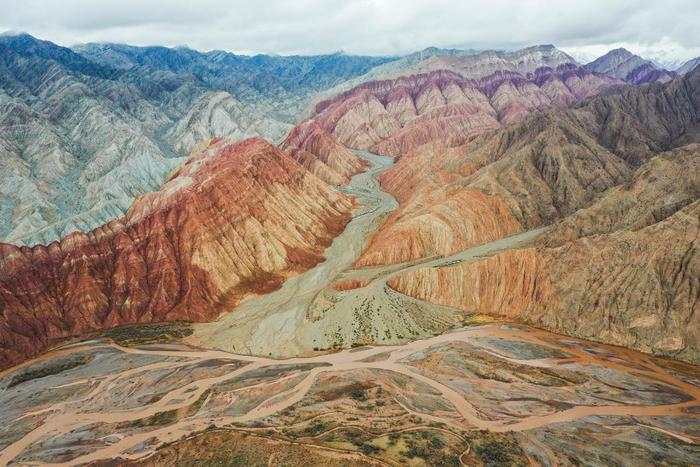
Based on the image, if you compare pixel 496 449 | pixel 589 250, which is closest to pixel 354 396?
pixel 496 449

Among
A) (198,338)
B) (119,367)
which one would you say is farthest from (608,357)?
(119,367)

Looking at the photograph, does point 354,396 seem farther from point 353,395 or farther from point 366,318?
point 366,318

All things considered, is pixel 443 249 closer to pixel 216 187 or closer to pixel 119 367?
pixel 216 187

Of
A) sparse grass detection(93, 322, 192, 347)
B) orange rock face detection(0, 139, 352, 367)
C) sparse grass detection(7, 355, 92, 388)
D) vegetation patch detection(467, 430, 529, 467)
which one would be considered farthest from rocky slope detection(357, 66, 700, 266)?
sparse grass detection(7, 355, 92, 388)

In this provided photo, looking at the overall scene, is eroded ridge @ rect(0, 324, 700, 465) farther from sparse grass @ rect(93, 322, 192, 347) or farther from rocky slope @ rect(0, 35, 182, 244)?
rocky slope @ rect(0, 35, 182, 244)

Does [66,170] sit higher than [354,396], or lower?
higher

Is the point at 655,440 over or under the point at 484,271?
under
